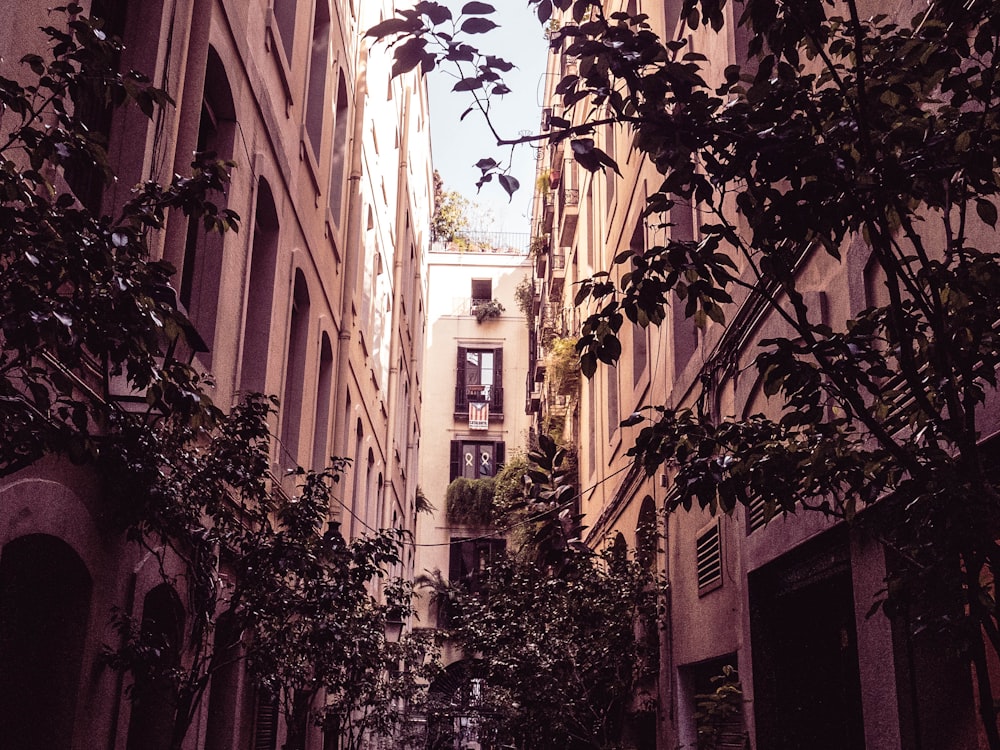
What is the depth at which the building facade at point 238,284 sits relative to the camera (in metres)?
6.55

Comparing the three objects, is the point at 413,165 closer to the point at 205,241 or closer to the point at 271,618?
the point at 205,241

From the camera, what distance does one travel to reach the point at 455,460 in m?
41.0

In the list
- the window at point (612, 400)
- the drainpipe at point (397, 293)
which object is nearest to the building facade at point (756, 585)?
the window at point (612, 400)

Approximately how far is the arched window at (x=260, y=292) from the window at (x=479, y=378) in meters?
29.9

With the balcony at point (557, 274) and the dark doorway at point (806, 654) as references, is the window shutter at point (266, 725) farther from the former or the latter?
the balcony at point (557, 274)

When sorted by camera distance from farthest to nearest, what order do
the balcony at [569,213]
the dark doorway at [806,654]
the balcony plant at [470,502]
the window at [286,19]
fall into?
the balcony plant at [470,502] → the balcony at [569,213] → the window at [286,19] → the dark doorway at [806,654]

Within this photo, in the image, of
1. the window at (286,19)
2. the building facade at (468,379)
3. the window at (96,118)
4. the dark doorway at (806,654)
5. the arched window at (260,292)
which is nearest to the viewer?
the window at (96,118)

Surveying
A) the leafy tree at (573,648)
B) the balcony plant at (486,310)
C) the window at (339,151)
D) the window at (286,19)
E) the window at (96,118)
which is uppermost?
the balcony plant at (486,310)

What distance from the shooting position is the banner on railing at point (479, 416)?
41531 mm

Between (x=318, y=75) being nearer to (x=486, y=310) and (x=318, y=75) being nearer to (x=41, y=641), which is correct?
(x=41, y=641)

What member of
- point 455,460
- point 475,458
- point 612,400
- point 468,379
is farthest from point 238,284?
point 468,379

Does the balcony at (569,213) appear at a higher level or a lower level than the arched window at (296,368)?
higher

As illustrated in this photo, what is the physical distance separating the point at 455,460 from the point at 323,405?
24.6 m

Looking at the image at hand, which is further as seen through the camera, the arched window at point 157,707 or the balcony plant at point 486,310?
the balcony plant at point 486,310
